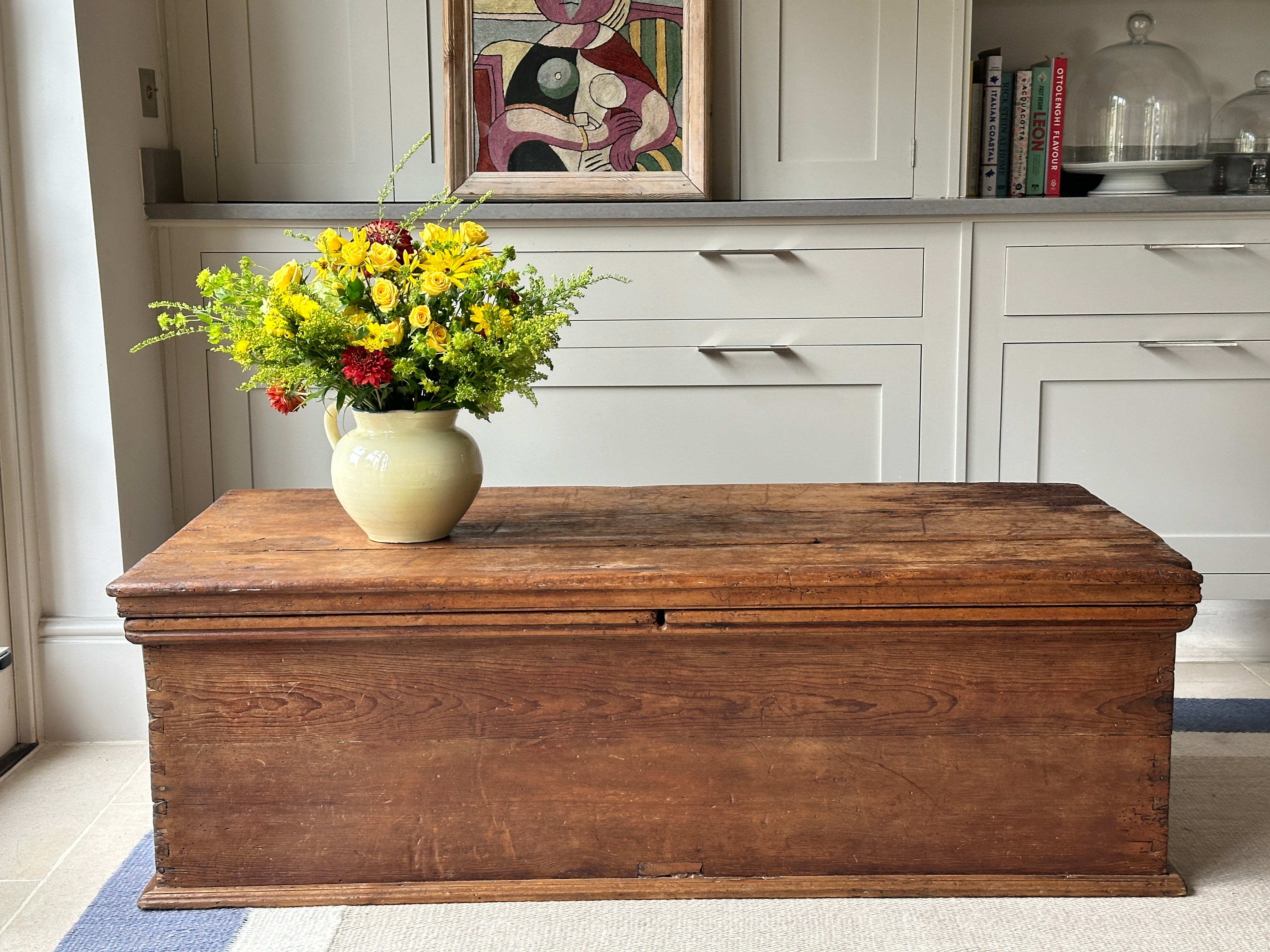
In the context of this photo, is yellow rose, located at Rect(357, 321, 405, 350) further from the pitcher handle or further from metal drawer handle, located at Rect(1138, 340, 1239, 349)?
metal drawer handle, located at Rect(1138, 340, 1239, 349)

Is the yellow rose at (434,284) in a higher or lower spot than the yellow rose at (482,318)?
higher

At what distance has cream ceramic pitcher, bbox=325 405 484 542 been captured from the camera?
162 cm

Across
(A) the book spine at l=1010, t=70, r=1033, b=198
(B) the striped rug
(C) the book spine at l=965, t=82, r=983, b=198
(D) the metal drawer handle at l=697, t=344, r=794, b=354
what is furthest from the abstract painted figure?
(B) the striped rug

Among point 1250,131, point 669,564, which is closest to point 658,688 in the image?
point 669,564

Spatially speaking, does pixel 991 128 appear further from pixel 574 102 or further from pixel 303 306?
pixel 303 306

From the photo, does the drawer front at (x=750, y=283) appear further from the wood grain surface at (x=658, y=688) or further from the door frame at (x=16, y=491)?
the wood grain surface at (x=658, y=688)

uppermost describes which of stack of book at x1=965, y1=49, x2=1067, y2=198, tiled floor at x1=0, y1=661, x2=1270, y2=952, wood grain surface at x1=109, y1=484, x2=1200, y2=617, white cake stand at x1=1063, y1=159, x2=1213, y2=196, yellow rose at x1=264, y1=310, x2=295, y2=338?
stack of book at x1=965, y1=49, x2=1067, y2=198

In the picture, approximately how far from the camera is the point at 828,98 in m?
2.65

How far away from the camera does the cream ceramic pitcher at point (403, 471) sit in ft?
5.30

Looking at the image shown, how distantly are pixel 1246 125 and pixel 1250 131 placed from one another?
0.06 ft

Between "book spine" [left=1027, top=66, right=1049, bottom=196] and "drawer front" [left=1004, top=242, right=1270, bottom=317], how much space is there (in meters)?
0.27

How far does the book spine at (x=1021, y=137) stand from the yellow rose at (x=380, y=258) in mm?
1693

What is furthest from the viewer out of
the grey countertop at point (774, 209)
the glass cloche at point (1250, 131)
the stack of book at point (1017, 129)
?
the glass cloche at point (1250, 131)

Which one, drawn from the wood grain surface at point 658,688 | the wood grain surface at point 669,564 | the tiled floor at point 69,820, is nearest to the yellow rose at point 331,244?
the wood grain surface at point 669,564
